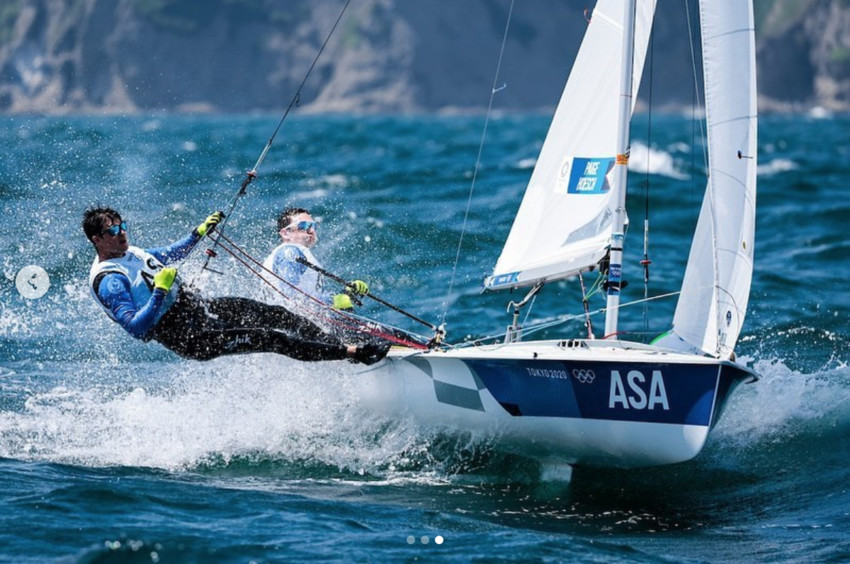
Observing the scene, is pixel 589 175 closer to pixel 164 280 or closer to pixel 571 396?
pixel 571 396

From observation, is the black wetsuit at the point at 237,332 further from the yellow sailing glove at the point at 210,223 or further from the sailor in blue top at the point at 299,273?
the yellow sailing glove at the point at 210,223

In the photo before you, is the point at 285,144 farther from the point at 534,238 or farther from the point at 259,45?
the point at 259,45

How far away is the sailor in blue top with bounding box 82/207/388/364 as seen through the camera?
7039 mm

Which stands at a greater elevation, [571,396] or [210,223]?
[210,223]

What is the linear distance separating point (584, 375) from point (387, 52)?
107m

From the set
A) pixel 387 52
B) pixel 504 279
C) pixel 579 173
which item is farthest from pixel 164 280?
pixel 387 52

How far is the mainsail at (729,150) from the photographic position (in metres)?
6.93

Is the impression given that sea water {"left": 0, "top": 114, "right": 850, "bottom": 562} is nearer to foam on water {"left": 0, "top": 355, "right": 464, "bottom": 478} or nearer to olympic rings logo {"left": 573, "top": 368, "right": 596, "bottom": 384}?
foam on water {"left": 0, "top": 355, "right": 464, "bottom": 478}

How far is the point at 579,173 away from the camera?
7.54 metres

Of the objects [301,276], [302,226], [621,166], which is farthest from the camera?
[302,226]

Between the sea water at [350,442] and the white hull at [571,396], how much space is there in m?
0.21

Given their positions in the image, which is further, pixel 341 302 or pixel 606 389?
pixel 341 302

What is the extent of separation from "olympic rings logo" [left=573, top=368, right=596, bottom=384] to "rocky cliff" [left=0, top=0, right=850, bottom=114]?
8780cm

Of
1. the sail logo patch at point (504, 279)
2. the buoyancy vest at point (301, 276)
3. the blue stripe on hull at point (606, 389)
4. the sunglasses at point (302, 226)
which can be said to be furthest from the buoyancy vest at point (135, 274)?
the sail logo patch at point (504, 279)
